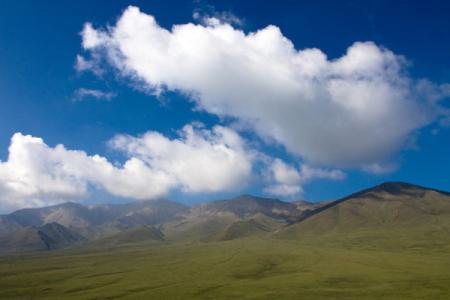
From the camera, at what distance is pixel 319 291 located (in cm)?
11231

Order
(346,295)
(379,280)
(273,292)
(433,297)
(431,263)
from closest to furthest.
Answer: (433,297), (346,295), (273,292), (379,280), (431,263)

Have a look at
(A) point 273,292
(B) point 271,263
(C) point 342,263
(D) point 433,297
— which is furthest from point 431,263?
(A) point 273,292

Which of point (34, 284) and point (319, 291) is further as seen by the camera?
point (34, 284)

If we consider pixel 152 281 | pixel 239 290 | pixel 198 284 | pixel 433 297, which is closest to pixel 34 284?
pixel 152 281

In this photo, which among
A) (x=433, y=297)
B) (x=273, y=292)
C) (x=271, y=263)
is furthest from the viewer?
(x=271, y=263)

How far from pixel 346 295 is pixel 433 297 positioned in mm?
20836

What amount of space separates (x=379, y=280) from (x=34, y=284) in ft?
425

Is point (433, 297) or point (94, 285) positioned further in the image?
point (94, 285)

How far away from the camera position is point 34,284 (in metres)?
156

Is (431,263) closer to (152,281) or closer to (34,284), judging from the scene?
(152,281)

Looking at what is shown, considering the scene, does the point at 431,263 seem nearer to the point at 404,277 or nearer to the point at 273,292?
the point at 404,277

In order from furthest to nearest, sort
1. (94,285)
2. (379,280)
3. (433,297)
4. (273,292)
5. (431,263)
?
(431,263)
(94,285)
(379,280)
(273,292)
(433,297)

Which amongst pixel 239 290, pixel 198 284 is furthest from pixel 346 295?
pixel 198 284

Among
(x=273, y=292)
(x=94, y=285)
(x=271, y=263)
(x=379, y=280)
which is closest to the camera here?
(x=273, y=292)
